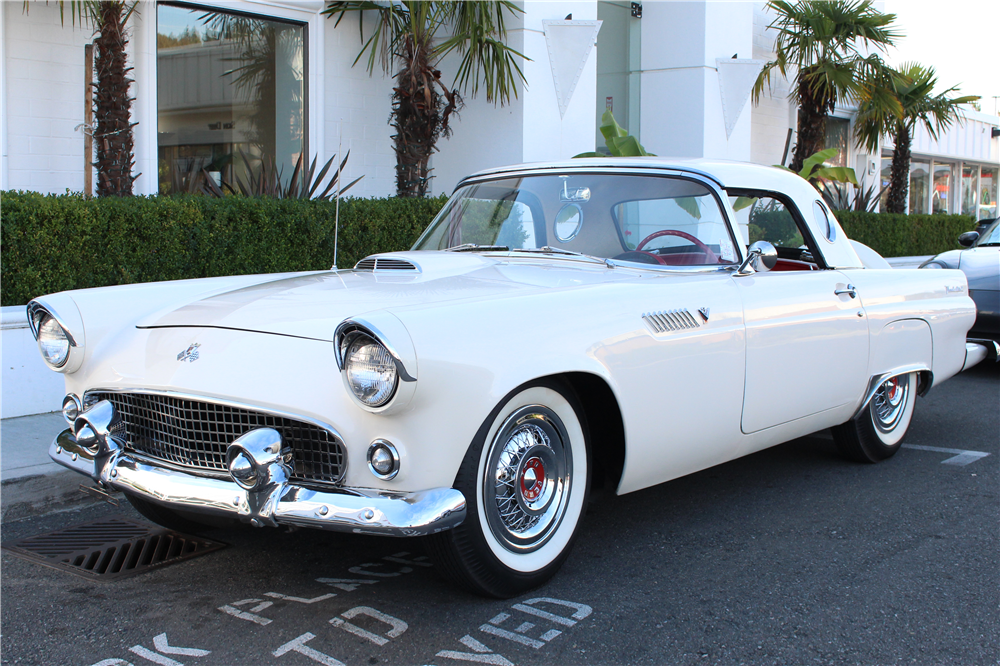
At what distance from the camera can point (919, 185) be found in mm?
23328

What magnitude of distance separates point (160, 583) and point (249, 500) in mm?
854

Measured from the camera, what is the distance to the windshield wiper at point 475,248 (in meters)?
4.21

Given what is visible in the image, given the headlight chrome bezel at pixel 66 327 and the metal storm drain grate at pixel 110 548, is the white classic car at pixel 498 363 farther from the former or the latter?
A: the metal storm drain grate at pixel 110 548

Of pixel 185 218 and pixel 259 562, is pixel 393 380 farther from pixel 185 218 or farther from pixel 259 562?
pixel 185 218

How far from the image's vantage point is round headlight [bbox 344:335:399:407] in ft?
8.62

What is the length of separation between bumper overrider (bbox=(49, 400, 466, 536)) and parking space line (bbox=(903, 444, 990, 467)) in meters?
3.42

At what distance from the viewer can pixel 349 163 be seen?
10219 millimetres

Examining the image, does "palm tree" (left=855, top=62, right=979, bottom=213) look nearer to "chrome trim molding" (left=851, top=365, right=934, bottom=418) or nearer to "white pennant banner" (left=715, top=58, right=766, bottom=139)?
"white pennant banner" (left=715, top=58, right=766, bottom=139)

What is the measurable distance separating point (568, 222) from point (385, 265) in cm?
83

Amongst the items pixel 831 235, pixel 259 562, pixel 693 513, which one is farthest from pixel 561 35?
pixel 259 562

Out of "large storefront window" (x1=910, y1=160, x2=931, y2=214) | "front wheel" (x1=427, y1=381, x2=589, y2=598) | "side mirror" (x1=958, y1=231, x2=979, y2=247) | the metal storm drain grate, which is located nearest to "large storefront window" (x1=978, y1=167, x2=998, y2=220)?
"large storefront window" (x1=910, y1=160, x2=931, y2=214)

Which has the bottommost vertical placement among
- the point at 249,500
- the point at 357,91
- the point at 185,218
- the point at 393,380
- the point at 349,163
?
the point at 249,500

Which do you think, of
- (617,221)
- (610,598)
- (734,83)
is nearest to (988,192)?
(734,83)

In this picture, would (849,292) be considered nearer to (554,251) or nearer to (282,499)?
(554,251)
